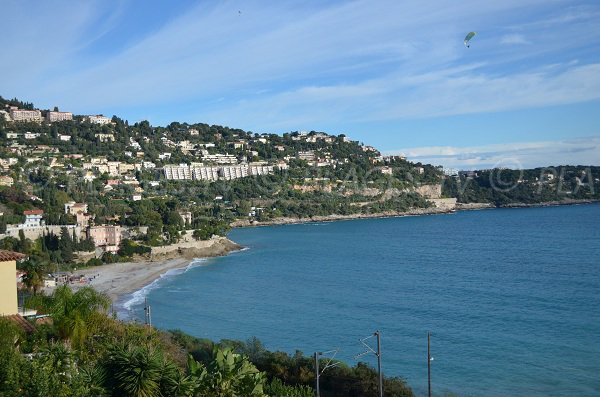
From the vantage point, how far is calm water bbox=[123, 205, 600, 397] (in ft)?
59.9

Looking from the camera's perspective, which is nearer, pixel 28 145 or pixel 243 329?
pixel 243 329

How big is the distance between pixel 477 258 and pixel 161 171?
5728 cm

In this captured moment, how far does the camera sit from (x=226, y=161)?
110 meters

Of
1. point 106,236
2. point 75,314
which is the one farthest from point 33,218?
point 75,314

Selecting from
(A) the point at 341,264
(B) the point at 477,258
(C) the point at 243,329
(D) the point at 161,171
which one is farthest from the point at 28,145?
(C) the point at 243,329

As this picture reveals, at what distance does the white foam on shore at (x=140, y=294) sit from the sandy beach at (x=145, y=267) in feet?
1.31

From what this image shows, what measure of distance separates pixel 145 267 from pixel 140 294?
35.8 ft

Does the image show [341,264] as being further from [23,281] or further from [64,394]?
[64,394]

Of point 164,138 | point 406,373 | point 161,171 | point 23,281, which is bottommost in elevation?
point 406,373

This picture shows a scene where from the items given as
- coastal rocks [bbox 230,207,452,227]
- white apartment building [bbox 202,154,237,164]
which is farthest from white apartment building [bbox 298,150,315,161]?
coastal rocks [bbox 230,207,452,227]

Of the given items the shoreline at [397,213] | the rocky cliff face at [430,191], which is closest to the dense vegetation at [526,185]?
the shoreline at [397,213]

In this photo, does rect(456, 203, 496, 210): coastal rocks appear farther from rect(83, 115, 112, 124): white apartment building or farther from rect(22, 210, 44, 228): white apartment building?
rect(22, 210, 44, 228): white apartment building

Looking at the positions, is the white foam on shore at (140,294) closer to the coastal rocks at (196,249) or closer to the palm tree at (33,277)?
the palm tree at (33,277)

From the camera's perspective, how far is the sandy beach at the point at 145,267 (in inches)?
1329
